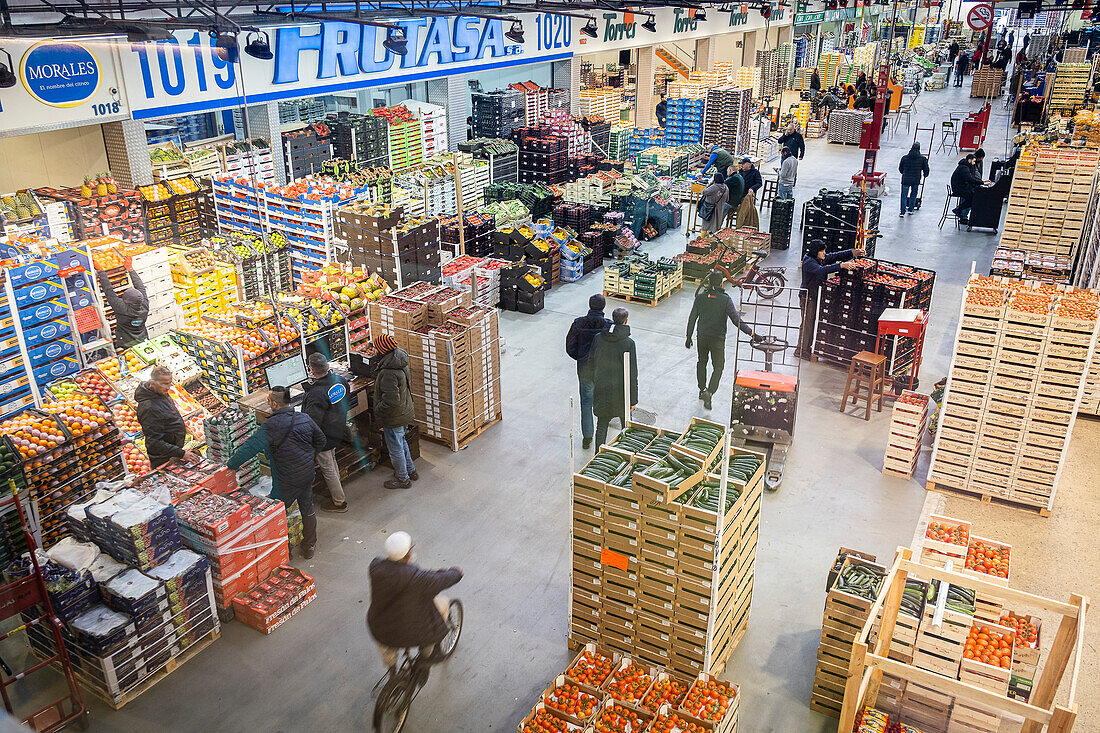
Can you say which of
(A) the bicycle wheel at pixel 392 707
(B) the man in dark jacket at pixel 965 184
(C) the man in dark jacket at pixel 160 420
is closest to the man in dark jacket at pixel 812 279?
(A) the bicycle wheel at pixel 392 707

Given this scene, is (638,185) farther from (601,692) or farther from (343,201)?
(601,692)

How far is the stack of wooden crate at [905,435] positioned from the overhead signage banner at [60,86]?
1341 centimetres

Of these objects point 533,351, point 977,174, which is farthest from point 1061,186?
point 533,351

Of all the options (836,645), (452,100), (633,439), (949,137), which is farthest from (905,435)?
(949,137)

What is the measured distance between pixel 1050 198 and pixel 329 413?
1336 centimetres

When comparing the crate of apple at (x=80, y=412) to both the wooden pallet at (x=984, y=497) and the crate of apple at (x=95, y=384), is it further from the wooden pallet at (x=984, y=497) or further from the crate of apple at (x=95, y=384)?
the wooden pallet at (x=984, y=497)

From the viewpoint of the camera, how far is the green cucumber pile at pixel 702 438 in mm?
6457

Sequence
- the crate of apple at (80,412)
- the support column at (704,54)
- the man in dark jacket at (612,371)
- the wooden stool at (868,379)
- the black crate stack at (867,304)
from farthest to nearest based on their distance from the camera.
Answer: the support column at (704,54)
the black crate stack at (867,304)
the wooden stool at (868,379)
the man in dark jacket at (612,371)
the crate of apple at (80,412)

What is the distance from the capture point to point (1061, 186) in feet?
48.0

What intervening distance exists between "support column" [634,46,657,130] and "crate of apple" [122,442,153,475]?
25.0m

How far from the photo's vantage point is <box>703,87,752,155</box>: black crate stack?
2450cm

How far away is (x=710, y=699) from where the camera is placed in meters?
5.72

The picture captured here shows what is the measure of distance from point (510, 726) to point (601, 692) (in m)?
0.87

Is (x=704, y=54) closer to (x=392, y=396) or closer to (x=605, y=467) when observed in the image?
(x=392, y=396)
